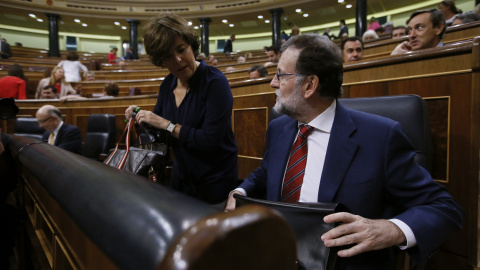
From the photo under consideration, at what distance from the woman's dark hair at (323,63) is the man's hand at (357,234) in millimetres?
386

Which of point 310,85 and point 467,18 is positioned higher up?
point 467,18

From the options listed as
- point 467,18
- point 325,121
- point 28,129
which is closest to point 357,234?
point 325,121

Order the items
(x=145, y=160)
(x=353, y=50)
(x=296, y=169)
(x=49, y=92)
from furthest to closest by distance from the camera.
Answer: (x=49, y=92), (x=353, y=50), (x=145, y=160), (x=296, y=169)

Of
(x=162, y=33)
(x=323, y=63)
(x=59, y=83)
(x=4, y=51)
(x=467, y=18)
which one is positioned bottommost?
(x=323, y=63)

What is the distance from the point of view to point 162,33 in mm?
1023

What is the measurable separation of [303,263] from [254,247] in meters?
0.42

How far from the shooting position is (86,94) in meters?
5.54

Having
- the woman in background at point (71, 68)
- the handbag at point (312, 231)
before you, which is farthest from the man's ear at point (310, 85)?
the woman in background at point (71, 68)

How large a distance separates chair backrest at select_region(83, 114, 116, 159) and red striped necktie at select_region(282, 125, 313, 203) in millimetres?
2551

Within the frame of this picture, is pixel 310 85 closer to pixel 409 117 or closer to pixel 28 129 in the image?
pixel 409 117

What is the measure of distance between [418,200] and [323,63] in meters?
0.42

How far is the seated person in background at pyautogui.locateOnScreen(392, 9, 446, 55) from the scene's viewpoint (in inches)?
76.5

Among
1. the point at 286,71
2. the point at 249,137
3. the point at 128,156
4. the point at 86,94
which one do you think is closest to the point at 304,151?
the point at 286,71

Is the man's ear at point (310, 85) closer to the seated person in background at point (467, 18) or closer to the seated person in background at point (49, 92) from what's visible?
the seated person in background at point (467, 18)
